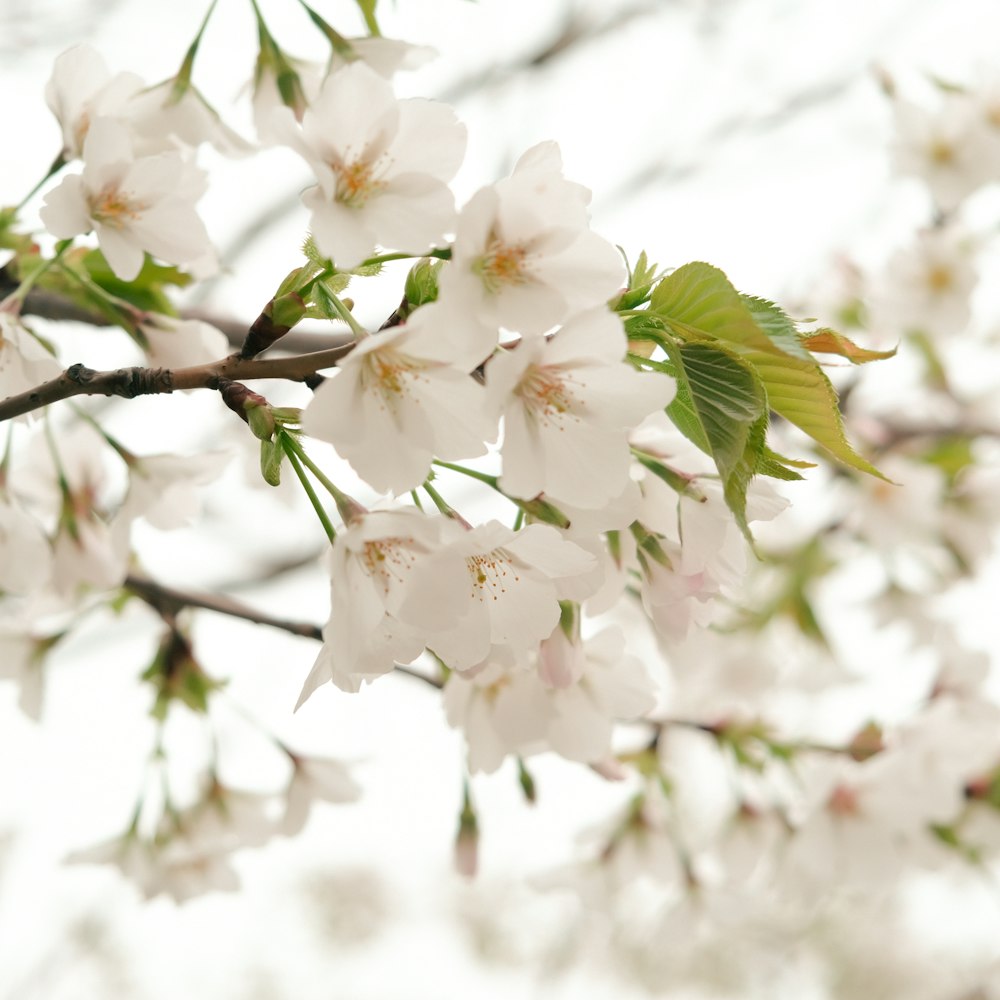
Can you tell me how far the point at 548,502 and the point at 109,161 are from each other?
13.9 inches

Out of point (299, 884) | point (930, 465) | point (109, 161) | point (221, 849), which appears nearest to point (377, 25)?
point (109, 161)

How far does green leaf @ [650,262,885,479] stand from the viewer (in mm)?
464

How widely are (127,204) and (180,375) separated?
0.77 feet

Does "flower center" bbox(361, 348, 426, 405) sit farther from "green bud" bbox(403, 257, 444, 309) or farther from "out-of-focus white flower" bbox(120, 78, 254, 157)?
"out-of-focus white flower" bbox(120, 78, 254, 157)

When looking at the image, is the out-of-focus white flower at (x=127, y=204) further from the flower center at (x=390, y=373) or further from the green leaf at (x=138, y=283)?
the flower center at (x=390, y=373)

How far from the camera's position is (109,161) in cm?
64

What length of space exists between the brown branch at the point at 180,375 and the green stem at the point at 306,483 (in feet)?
0.11

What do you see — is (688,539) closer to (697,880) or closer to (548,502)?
(548,502)

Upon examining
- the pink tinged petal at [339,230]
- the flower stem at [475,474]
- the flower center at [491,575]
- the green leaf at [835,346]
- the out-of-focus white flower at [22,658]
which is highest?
the pink tinged petal at [339,230]

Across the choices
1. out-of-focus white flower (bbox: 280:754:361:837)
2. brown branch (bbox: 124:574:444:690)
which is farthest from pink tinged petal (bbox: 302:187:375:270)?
out-of-focus white flower (bbox: 280:754:361:837)

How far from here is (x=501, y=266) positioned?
0.45 m

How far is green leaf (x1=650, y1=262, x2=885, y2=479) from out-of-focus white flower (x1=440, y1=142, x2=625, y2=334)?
0.03 m

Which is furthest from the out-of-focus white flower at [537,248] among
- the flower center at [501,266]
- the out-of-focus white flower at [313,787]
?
the out-of-focus white flower at [313,787]

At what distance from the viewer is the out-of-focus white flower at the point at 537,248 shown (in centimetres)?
45
